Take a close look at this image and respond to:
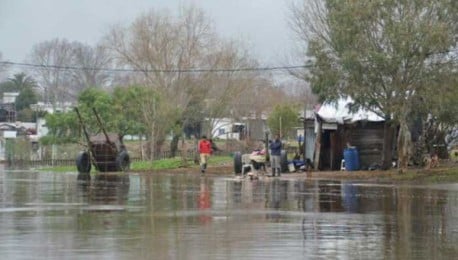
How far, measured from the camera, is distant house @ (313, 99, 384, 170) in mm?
41469

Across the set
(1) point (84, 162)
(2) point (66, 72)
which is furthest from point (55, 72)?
(1) point (84, 162)

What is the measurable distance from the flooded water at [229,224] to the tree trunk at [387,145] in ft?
43.5

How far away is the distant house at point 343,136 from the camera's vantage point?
4147cm

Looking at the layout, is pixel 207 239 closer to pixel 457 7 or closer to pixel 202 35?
pixel 457 7

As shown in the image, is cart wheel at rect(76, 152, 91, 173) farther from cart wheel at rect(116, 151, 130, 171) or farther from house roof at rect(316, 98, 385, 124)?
house roof at rect(316, 98, 385, 124)

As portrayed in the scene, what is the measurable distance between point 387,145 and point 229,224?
2548 centimetres

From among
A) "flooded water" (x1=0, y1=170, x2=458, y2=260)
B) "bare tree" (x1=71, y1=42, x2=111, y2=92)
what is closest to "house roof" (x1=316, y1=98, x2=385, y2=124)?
"flooded water" (x1=0, y1=170, x2=458, y2=260)

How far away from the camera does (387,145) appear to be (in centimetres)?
3934

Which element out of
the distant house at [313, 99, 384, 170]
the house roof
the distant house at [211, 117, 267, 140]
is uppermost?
the distant house at [211, 117, 267, 140]

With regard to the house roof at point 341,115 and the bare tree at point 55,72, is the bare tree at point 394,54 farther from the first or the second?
the bare tree at point 55,72

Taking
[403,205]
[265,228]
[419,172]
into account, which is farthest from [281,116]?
[265,228]

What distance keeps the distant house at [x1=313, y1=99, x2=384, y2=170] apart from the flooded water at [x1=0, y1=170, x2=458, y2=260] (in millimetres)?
16187

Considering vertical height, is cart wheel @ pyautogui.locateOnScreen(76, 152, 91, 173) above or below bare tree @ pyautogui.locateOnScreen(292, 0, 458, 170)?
below

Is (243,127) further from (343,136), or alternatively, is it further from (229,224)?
(229,224)
